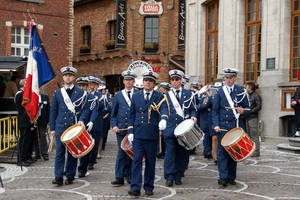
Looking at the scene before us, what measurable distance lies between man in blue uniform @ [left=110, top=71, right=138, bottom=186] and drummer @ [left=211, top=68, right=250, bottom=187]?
1.66 metres

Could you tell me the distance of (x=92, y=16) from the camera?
36.9m

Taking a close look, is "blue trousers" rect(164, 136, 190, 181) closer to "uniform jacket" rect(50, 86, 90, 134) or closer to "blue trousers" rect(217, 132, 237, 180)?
"blue trousers" rect(217, 132, 237, 180)

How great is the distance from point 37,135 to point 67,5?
19.4 metres

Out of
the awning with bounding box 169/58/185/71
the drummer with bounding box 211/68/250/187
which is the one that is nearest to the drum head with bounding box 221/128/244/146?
the drummer with bounding box 211/68/250/187

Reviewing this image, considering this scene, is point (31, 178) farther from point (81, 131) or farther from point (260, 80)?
point (260, 80)

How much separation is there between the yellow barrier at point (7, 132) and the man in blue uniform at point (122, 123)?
3.95 meters

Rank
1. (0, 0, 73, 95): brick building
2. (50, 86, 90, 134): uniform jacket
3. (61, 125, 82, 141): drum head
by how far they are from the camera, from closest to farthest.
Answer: (61, 125, 82, 141): drum head < (50, 86, 90, 134): uniform jacket < (0, 0, 73, 95): brick building

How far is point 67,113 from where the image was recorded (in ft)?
32.7

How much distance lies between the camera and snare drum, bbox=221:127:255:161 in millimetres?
9258

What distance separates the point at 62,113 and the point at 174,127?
207 cm

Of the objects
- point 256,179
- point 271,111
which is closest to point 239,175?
point 256,179

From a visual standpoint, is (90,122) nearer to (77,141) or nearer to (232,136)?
(77,141)

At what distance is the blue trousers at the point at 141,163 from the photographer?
8.73m

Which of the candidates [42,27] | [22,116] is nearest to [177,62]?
[42,27]
